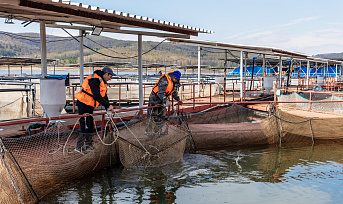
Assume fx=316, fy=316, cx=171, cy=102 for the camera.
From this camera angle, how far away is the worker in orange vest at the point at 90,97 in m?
6.53

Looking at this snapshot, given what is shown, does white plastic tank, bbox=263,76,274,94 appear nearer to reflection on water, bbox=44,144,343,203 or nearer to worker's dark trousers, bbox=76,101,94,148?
reflection on water, bbox=44,144,343,203

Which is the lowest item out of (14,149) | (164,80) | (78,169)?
(78,169)

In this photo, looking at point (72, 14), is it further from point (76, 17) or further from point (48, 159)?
point (48, 159)

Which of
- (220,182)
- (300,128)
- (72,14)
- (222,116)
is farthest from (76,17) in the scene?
(300,128)

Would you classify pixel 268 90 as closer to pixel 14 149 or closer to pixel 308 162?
pixel 308 162

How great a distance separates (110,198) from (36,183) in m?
1.46

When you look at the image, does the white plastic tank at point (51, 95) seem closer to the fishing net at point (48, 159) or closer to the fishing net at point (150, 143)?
the fishing net at point (48, 159)

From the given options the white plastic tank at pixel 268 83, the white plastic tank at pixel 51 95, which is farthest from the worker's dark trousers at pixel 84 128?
the white plastic tank at pixel 268 83

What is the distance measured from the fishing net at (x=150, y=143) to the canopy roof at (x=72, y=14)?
2588mm

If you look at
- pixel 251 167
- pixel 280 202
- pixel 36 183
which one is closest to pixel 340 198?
pixel 280 202

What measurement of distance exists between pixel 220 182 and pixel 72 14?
16.0 ft

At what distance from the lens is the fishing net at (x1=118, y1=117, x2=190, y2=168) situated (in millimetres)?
7352

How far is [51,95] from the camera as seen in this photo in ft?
25.0

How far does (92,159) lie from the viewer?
267 inches
